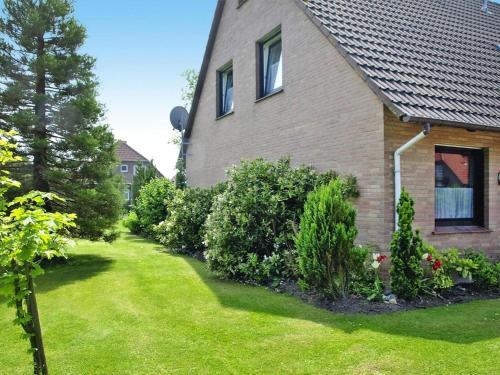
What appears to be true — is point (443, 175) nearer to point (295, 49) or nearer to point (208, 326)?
point (295, 49)

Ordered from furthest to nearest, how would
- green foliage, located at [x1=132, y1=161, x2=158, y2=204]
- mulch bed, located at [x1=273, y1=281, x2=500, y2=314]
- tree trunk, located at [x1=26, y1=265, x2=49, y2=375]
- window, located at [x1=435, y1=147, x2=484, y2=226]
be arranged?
green foliage, located at [x1=132, y1=161, x2=158, y2=204] → window, located at [x1=435, y1=147, x2=484, y2=226] → mulch bed, located at [x1=273, y1=281, x2=500, y2=314] → tree trunk, located at [x1=26, y1=265, x2=49, y2=375]

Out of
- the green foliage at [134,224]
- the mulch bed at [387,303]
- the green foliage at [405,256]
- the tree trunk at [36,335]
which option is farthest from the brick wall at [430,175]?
the green foliage at [134,224]

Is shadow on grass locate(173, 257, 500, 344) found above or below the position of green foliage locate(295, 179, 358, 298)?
below

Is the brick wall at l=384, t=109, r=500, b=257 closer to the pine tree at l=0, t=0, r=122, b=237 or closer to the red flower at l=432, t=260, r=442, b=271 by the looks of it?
the red flower at l=432, t=260, r=442, b=271

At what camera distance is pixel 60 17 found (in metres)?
10.0

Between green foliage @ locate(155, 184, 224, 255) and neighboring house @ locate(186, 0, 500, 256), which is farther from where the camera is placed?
green foliage @ locate(155, 184, 224, 255)

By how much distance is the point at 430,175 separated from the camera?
7.03 m

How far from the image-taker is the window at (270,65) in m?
10.3

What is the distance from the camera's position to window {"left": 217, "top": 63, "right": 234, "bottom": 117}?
13.4m

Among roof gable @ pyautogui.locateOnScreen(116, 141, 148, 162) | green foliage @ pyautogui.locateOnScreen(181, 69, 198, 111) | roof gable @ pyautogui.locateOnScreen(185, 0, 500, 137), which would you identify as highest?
green foliage @ pyautogui.locateOnScreen(181, 69, 198, 111)

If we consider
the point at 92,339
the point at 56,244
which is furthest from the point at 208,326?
the point at 56,244

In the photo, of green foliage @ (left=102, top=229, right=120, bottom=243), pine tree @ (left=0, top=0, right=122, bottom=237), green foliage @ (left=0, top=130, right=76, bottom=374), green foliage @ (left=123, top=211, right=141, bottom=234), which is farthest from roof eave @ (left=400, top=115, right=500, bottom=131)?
green foliage @ (left=123, top=211, right=141, bottom=234)

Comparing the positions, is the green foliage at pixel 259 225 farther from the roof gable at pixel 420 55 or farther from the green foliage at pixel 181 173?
the green foliage at pixel 181 173

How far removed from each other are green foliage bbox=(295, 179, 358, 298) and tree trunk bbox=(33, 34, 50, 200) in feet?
22.7
